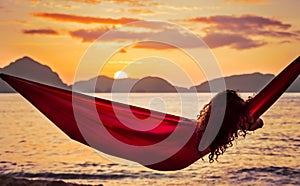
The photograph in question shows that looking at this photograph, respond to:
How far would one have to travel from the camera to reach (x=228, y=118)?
12.7 ft

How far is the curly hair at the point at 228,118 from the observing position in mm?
3844

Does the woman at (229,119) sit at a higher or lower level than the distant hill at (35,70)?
lower

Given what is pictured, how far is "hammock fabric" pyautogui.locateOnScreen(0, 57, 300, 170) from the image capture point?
13.0ft

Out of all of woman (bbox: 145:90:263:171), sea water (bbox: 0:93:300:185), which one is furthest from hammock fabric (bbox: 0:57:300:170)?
sea water (bbox: 0:93:300:185)

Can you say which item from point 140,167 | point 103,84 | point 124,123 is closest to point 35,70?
point 103,84

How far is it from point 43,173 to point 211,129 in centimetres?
1374

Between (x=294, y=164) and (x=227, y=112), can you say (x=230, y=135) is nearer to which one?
(x=227, y=112)

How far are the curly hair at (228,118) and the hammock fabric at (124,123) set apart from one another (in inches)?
4.4

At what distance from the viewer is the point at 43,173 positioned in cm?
1664

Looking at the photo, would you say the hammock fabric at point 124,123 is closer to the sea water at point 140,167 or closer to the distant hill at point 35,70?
the sea water at point 140,167

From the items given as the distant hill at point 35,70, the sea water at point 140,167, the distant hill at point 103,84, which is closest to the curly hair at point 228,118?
the sea water at point 140,167

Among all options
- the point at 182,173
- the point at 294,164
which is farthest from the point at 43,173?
the point at 294,164

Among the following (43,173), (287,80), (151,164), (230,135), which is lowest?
(43,173)

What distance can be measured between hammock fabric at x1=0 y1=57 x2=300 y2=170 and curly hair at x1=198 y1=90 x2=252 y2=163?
0.11 metres
